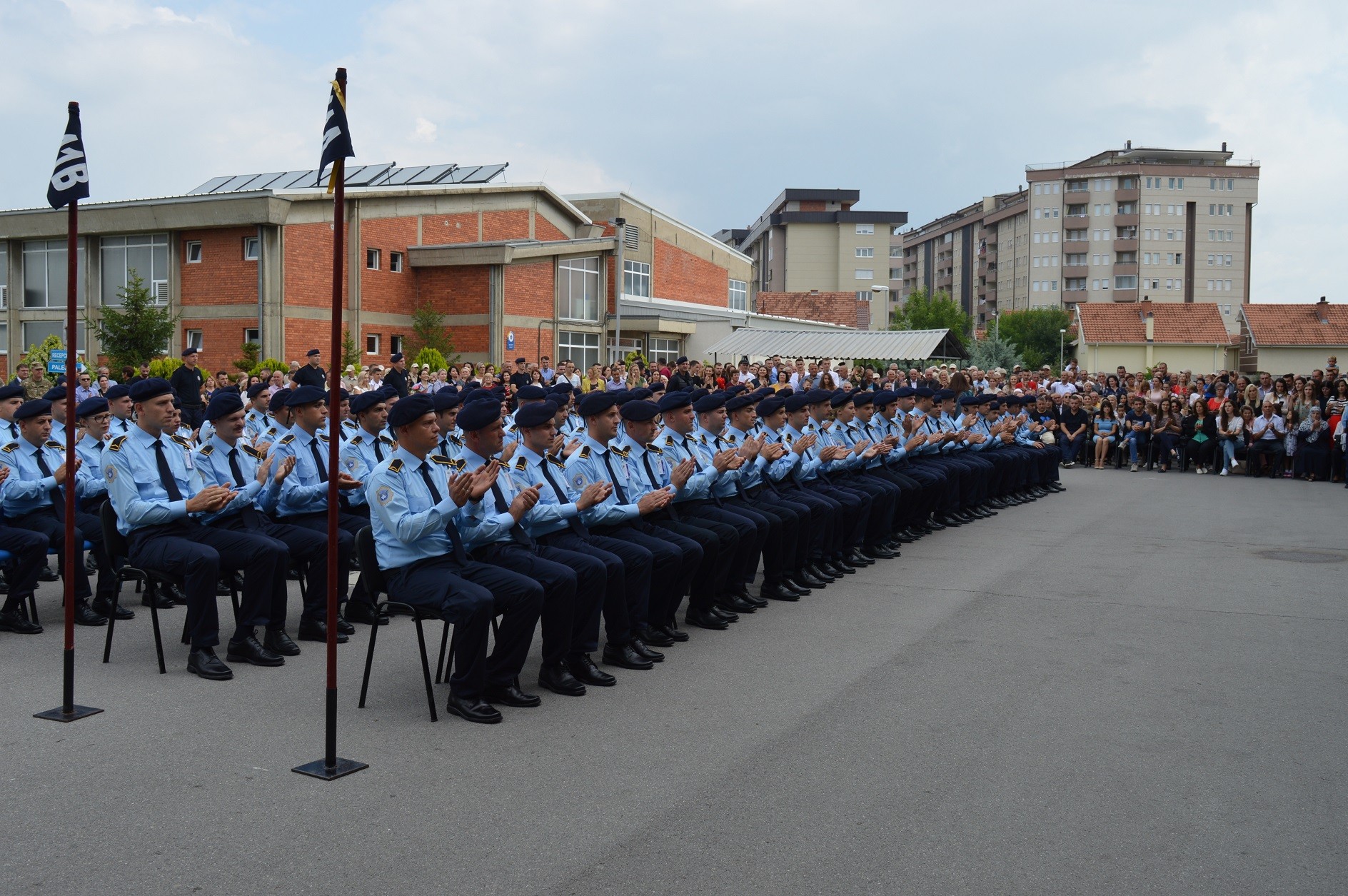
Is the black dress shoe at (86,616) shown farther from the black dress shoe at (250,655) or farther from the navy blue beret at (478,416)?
the navy blue beret at (478,416)


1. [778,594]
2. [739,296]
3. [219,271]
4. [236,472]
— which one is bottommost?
[778,594]

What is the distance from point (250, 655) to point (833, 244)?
100175 millimetres

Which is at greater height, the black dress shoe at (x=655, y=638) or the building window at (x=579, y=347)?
the building window at (x=579, y=347)

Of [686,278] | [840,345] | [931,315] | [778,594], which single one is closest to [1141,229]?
[931,315]

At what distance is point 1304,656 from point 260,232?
106 feet

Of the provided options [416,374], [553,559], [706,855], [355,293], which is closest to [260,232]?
[355,293]

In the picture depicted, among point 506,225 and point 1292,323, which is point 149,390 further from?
point 1292,323

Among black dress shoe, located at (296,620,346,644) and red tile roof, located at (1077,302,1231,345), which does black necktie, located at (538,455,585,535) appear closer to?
black dress shoe, located at (296,620,346,644)

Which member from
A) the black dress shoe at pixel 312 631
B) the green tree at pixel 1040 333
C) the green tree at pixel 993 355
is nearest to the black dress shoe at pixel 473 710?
the black dress shoe at pixel 312 631

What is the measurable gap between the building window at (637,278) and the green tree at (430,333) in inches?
568

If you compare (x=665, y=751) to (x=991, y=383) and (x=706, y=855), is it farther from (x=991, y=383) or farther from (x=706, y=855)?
(x=991, y=383)

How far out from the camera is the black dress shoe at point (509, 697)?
627 cm

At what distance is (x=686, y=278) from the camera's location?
2345 inches

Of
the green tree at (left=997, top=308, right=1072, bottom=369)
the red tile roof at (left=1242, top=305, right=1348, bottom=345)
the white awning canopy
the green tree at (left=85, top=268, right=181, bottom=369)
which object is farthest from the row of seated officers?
the green tree at (left=997, top=308, right=1072, bottom=369)
